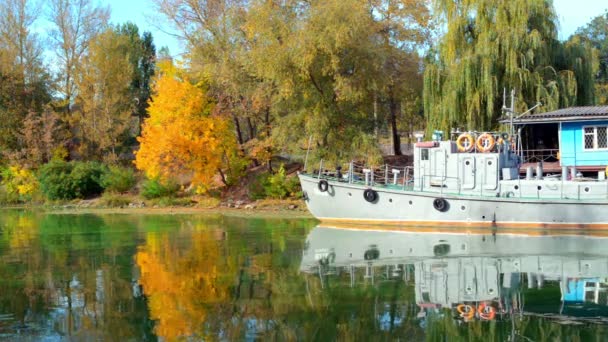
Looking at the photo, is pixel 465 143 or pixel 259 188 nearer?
pixel 465 143

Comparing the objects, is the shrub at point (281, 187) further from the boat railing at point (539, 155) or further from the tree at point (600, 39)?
the tree at point (600, 39)

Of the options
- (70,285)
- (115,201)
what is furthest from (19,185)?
(70,285)

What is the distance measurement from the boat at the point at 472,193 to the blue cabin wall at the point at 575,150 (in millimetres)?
551

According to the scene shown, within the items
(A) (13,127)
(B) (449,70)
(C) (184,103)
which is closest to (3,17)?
(A) (13,127)

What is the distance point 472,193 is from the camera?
27.6 metres

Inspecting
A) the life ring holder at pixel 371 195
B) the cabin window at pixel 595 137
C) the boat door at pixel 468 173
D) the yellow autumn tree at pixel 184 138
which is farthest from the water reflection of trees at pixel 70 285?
the cabin window at pixel 595 137

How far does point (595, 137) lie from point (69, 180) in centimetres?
3081

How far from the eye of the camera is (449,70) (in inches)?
1390

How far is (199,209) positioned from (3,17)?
26.3 m

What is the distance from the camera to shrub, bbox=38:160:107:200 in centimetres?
4528

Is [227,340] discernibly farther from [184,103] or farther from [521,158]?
[184,103]

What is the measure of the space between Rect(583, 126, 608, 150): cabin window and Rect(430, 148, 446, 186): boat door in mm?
5552

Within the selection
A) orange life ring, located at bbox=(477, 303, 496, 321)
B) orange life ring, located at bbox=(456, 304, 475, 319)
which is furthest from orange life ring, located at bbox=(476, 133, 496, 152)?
orange life ring, located at bbox=(456, 304, 475, 319)

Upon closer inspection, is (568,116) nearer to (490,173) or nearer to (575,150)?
(575,150)
